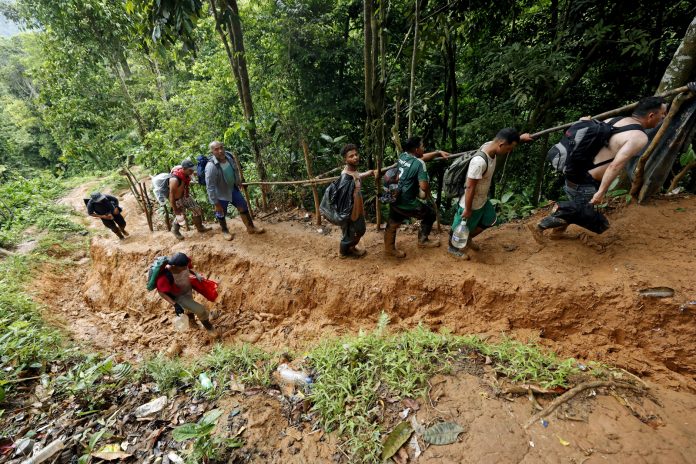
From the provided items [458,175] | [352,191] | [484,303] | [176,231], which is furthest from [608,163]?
[176,231]

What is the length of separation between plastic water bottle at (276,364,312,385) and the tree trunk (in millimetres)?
5477

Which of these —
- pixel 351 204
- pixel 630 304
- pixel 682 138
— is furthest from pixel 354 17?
pixel 630 304

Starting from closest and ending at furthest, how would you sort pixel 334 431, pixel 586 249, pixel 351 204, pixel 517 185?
pixel 334 431
pixel 586 249
pixel 351 204
pixel 517 185

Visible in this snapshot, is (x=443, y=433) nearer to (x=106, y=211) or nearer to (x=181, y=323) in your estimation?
(x=181, y=323)

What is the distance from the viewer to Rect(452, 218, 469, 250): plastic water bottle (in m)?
3.97

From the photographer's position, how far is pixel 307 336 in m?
4.50

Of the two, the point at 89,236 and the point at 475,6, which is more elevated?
the point at 475,6

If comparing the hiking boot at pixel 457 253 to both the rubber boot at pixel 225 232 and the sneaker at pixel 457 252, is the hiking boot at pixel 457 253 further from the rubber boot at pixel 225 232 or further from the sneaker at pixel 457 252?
the rubber boot at pixel 225 232

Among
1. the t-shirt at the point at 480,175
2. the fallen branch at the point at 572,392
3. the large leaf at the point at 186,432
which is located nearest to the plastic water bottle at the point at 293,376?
the large leaf at the point at 186,432

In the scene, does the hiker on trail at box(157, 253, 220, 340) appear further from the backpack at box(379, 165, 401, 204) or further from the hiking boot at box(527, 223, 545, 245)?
the hiking boot at box(527, 223, 545, 245)

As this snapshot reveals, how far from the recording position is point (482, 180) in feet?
12.1

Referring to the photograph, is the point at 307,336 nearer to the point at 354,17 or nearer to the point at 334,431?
the point at 334,431

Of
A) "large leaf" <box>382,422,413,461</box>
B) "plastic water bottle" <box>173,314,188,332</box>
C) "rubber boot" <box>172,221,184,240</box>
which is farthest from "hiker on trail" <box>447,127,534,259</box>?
"rubber boot" <box>172,221,184,240</box>

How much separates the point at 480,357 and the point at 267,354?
8.56 feet
